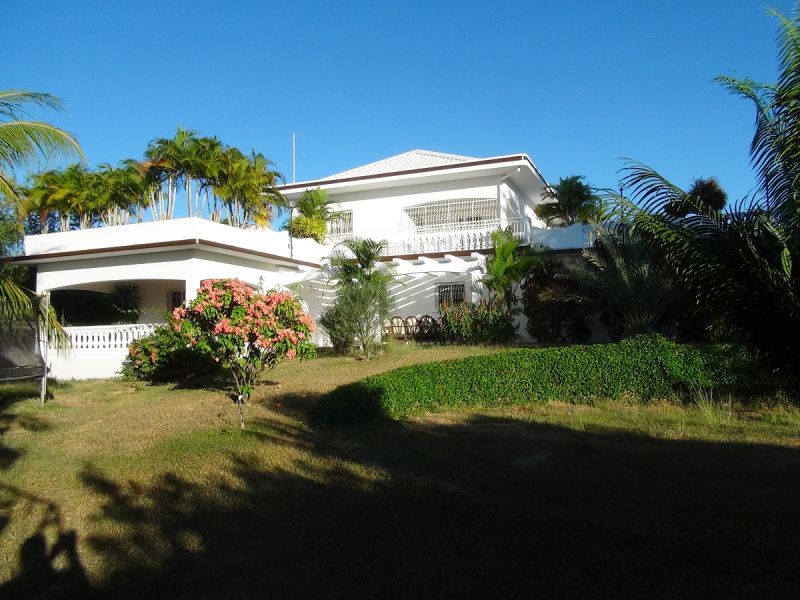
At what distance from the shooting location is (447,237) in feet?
68.8

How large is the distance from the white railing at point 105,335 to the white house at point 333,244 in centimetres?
3

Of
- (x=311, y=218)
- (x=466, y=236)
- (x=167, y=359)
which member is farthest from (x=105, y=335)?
(x=466, y=236)

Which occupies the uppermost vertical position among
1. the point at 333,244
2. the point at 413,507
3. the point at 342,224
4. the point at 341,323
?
the point at 342,224

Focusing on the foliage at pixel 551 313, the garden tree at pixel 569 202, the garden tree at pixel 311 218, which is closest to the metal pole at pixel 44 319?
the foliage at pixel 551 313

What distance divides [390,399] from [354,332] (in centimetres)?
601

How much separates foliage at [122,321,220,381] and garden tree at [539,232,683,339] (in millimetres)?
8577

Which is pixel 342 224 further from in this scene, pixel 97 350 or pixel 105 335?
pixel 97 350

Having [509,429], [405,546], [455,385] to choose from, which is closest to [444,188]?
[455,385]

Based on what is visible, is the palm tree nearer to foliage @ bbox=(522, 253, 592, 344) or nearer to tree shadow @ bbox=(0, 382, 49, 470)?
foliage @ bbox=(522, 253, 592, 344)

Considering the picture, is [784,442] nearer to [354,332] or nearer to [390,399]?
[390,399]

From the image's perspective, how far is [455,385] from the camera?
9805 mm

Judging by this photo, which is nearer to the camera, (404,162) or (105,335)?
(105,335)

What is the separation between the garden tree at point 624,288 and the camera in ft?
43.9

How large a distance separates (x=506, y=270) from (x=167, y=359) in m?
8.87
